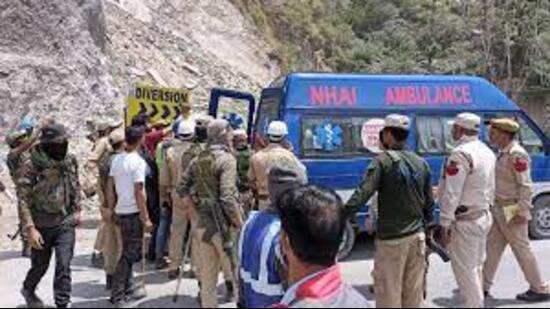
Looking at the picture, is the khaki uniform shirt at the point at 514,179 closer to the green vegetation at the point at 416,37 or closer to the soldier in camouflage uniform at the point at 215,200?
the soldier in camouflage uniform at the point at 215,200

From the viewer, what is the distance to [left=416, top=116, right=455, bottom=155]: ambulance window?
384 inches

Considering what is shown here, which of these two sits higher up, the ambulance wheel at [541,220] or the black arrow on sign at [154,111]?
the black arrow on sign at [154,111]

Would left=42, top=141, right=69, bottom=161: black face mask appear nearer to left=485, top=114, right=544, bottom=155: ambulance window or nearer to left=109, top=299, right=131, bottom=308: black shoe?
left=109, top=299, right=131, bottom=308: black shoe

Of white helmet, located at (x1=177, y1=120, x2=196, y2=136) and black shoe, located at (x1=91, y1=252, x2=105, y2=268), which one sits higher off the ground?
white helmet, located at (x1=177, y1=120, x2=196, y2=136)

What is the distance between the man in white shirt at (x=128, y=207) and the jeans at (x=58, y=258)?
21.3 inches

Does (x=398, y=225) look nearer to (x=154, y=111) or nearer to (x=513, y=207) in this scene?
(x=513, y=207)

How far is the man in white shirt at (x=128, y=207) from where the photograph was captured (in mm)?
7055

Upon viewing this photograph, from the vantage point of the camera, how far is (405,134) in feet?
18.8

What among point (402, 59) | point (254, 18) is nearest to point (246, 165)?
point (254, 18)

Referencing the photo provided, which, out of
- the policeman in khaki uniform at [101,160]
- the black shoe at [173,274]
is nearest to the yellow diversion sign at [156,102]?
the policeman in khaki uniform at [101,160]

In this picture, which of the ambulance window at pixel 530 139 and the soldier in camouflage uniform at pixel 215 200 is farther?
the ambulance window at pixel 530 139

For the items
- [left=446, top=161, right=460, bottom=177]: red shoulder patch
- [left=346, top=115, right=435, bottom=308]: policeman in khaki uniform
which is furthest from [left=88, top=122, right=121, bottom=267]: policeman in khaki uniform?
[left=446, top=161, right=460, bottom=177]: red shoulder patch

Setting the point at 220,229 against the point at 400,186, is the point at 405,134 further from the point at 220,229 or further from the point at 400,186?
the point at 220,229

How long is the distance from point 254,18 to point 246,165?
57.4 feet
